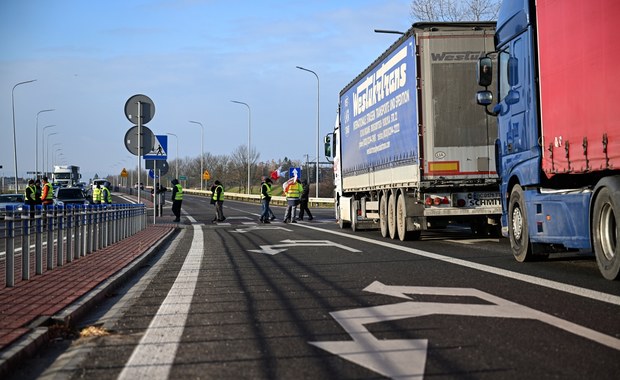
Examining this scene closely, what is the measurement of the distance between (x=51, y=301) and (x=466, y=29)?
33.7 ft

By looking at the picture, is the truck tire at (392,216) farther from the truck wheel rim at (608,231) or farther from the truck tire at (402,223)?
the truck wheel rim at (608,231)

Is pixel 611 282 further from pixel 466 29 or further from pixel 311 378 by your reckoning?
pixel 466 29

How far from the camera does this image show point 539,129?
10148 mm

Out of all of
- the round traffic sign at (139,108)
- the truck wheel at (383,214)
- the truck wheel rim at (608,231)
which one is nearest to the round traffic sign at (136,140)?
the round traffic sign at (139,108)

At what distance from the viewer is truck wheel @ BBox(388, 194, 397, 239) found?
17.2 metres

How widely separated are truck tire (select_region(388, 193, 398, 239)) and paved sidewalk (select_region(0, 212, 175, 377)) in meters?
6.24

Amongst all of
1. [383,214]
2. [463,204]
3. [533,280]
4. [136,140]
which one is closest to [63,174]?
[136,140]

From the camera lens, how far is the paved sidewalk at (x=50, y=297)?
18.7 feet

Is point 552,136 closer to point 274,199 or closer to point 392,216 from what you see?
point 392,216

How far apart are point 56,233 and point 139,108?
9.92 metres

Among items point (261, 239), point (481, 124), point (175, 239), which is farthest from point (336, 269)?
point (175, 239)

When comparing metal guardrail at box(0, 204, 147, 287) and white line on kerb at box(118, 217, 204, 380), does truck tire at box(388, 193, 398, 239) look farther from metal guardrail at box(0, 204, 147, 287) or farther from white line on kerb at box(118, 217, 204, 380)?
white line on kerb at box(118, 217, 204, 380)

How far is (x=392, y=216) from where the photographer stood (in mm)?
17516

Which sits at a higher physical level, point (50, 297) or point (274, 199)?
point (274, 199)
